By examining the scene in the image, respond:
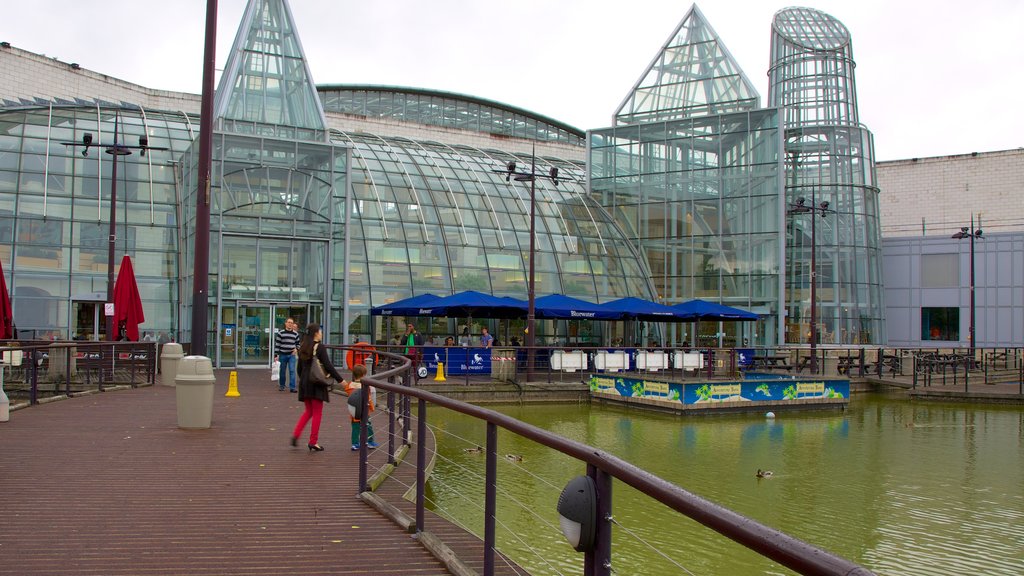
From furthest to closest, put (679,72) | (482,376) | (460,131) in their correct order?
1. (460,131)
2. (679,72)
3. (482,376)

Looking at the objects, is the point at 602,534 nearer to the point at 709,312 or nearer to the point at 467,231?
the point at 709,312

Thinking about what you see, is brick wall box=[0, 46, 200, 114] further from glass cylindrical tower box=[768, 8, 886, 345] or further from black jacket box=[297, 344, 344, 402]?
black jacket box=[297, 344, 344, 402]

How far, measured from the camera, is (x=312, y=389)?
448 inches

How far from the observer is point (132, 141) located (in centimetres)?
3766

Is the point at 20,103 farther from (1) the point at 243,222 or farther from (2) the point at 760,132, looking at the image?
(2) the point at 760,132

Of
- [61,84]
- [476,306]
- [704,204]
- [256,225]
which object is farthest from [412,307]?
[61,84]

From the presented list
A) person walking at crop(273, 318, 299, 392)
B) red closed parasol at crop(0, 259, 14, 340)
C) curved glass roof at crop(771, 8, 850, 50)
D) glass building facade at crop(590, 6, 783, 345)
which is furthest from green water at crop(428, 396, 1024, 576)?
curved glass roof at crop(771, 8, 850, 50)

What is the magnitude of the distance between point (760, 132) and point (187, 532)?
40.7 metres

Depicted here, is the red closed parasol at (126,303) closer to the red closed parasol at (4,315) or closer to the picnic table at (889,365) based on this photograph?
the red closed parasol at (4,315)

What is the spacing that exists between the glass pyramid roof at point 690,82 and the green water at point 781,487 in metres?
24.7

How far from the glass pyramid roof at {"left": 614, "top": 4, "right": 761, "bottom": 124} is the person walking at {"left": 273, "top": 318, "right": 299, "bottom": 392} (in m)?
30.5

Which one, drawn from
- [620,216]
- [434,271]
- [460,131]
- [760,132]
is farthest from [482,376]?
[460,131]

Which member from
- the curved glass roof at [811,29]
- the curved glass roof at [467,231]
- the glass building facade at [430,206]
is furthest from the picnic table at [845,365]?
the curved glass roof at [811,29]

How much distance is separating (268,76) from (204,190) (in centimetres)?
2459
